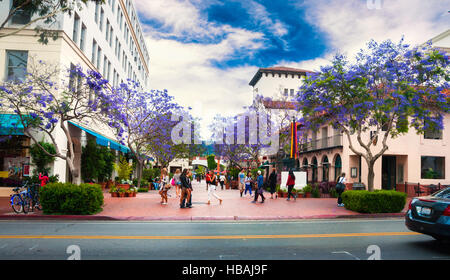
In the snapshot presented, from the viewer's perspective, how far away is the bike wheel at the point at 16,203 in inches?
514

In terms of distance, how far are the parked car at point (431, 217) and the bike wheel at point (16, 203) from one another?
506 inches

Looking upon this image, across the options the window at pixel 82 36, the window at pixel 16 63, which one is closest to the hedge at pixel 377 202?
the window at pixel 16 63

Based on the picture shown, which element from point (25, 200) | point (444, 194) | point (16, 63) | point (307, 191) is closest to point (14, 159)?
point (16, 63)

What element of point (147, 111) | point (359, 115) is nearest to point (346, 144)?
point (359, 115)

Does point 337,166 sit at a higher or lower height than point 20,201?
higher

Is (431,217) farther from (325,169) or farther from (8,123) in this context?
(325,169)

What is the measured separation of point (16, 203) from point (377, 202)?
46.5 ft

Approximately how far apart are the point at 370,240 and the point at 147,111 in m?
22.6

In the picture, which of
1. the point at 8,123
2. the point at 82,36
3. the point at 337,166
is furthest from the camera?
the point at 337,166

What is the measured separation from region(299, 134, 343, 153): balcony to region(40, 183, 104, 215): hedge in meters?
24.6

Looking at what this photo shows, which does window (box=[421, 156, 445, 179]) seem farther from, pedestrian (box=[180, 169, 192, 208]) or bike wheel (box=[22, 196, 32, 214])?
bike wheel (box=[22, 196, 32, 214])

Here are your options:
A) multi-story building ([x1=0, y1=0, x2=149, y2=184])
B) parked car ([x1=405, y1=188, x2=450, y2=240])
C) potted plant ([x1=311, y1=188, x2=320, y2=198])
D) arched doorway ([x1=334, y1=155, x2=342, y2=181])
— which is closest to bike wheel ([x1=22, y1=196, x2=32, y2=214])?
multi-story building ([x1=0, y1=0, x2=149, y2=184])

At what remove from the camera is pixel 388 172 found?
1299 inches

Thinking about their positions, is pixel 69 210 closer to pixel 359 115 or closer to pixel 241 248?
pixel 241 248
